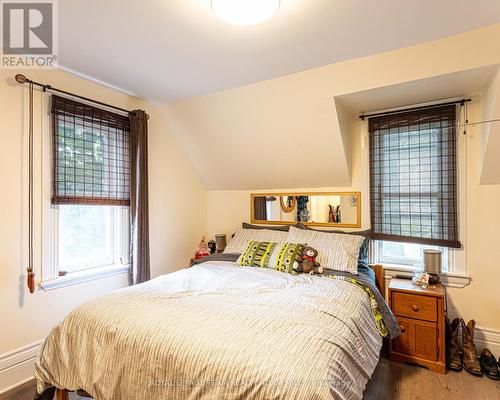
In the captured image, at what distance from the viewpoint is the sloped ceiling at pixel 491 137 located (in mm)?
1964

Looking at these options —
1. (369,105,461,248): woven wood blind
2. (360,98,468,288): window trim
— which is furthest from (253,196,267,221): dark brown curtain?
(360,98,468,288): window trim

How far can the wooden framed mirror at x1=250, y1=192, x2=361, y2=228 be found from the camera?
2.91 meters

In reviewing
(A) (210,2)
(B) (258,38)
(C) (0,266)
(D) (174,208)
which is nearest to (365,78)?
(B) (258,38)

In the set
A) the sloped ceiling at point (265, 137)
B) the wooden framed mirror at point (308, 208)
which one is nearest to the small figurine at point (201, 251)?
the wooden framed mirror at point (308, 208)

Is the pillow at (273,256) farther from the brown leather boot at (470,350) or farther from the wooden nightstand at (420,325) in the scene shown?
the brown leather boot at (470,350)

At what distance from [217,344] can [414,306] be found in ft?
5.63

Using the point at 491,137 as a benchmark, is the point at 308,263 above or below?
below

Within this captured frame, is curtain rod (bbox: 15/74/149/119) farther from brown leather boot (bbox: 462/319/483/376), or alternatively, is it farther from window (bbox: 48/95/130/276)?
brown leather boot (bbox: 462/319/483/376)

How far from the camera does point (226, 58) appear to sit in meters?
2.09

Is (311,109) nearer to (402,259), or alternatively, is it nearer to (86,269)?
(402,259)

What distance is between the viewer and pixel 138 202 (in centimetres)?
271

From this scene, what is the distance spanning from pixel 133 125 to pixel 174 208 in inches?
40.7

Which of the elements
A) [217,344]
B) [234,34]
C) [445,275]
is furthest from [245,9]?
[445,275]

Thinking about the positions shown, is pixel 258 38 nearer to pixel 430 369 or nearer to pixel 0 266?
pixel 0 266
